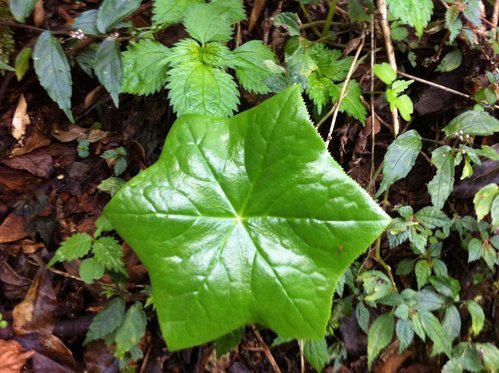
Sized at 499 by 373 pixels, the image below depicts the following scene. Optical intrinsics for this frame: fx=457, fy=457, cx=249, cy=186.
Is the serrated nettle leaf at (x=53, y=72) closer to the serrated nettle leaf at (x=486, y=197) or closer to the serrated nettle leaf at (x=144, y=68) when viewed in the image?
the serrated nettle leaf at (x=144, y=68)

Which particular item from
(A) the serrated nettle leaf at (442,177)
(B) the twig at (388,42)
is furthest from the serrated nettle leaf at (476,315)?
(B) the twig at (388,42)

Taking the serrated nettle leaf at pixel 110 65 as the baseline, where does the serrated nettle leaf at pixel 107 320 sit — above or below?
below

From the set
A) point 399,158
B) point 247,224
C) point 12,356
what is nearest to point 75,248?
point 12,356

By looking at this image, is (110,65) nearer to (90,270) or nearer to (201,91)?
(201,91)

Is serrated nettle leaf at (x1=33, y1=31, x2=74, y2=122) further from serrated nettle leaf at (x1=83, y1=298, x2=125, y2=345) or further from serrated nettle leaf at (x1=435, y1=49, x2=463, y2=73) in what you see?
serrated nettle leaf at (x1=435, y1=49, x2=463, y2=73)

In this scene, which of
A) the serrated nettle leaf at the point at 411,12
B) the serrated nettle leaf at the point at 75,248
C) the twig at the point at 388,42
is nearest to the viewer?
the serrated nettle leaf at the point at 411,12

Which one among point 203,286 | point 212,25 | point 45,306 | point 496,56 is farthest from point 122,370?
point 496,56
